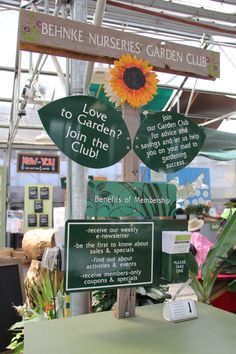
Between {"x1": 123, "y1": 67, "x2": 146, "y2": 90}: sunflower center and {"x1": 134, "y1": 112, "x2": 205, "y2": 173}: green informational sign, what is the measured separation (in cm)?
13

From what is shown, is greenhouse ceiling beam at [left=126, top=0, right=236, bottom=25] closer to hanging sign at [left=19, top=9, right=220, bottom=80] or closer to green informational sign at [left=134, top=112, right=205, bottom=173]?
hanging sign at [left=19, top=9, right=220, bottom=80]

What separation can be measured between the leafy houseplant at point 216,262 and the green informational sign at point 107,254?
55cm

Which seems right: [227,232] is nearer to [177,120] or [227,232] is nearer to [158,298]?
[158,298]

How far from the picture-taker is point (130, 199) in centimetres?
128

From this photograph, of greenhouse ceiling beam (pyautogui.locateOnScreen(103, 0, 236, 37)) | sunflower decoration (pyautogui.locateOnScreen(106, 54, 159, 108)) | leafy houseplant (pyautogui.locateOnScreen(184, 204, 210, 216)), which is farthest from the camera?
leafy houseplant (pyautogui.locateOnScreen(184, 204, 210, 216))

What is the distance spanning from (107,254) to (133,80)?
0.64 meters

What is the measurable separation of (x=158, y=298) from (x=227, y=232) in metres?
0.49

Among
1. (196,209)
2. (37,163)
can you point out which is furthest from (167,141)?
(37,163)

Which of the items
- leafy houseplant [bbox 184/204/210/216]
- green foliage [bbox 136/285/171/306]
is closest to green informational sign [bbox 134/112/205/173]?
green foliage [bbox 136/285/171/306]

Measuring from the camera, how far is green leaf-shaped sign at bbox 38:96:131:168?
1.20m

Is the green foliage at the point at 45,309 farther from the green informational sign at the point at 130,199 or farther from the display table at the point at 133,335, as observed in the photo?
the green informational sign at the point at 130,199

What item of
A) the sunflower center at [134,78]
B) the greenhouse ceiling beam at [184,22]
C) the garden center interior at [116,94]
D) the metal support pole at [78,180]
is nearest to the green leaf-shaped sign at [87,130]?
the garden center interior at [116,94]

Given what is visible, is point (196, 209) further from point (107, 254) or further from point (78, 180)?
point (107, 254)

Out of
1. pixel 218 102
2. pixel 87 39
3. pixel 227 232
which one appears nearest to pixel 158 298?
pixel 227 232
